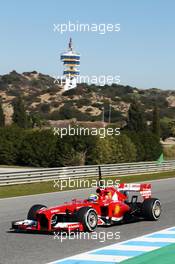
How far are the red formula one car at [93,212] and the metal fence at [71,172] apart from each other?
14.0 meters

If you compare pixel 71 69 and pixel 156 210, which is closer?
pixel 156 210

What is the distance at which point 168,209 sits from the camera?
15.6m

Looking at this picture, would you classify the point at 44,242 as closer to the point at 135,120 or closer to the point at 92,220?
the point at 92,220

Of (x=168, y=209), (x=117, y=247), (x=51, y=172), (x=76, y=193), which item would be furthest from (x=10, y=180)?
(x=117, y=247)

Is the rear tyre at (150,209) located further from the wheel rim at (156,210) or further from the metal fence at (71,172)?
the metal fence at (71,172)

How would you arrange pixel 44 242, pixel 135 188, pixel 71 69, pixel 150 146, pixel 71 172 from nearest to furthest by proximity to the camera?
pixel 44 242 < pixel 135 188 < pixel 71 172 < pixel 150 146 < pixel 71 69

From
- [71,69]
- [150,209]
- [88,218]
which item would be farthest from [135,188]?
[71,69]

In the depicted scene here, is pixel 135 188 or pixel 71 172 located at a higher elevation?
pixel 71 172

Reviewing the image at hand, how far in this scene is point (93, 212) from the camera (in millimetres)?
11289

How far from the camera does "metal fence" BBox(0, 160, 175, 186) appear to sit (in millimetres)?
26797

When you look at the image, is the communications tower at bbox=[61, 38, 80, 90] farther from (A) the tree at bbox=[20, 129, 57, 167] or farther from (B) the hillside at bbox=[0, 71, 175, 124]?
(B) the hillside at bbox=[0, 71, 175, 124]

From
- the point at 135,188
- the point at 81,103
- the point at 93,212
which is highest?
the point at 81,103

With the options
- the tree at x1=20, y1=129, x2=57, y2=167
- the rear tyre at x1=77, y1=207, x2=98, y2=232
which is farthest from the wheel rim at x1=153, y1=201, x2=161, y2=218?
the tree at x1=20, y1=129, x2=57, y2=167

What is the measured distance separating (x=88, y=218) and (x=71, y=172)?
1885cm
